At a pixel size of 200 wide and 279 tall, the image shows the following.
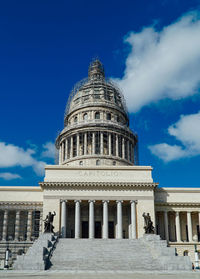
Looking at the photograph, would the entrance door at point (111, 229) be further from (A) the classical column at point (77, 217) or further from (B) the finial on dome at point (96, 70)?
(B) the finial on dome at point (96, 70)

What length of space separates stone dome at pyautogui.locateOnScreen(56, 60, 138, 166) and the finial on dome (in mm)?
3163

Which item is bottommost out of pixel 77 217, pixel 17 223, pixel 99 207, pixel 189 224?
pixel 189 224

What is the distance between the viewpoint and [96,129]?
2879 inches

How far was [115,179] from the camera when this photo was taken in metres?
56.0

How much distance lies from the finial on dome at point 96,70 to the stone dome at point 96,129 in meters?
3.16

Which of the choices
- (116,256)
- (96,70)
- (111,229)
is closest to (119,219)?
(111,229)

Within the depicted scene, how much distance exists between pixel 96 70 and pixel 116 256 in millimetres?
59974

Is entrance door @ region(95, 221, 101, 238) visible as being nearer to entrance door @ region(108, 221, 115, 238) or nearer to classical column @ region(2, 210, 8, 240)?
entrance door @ region(108, 221, 115, 238)

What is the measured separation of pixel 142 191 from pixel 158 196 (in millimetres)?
4960

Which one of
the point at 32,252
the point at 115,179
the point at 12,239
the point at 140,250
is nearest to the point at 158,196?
the point at 115,179

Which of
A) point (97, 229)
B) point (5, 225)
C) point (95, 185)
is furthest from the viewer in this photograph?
point (97, 229)

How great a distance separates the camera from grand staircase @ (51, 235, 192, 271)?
34.0 metres

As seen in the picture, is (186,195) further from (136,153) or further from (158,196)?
(136,153)

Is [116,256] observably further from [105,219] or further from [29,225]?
[29,225]
